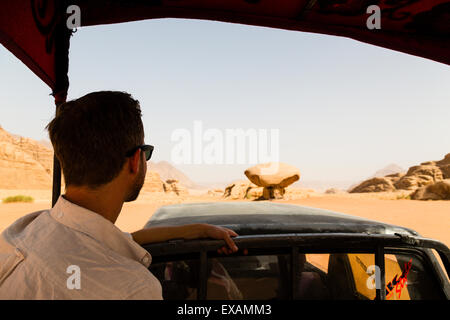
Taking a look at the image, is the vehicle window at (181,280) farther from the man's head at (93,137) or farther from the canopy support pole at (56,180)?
the canopy support pole at (56,180)

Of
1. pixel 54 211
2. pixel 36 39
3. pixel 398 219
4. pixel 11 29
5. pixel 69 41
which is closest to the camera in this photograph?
pixel 54 211

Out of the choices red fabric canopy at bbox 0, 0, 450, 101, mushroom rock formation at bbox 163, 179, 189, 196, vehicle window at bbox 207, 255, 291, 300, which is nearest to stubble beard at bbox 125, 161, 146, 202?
vehicle window at bbox 207, 255, 291, 300

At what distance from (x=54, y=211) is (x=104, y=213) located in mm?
154

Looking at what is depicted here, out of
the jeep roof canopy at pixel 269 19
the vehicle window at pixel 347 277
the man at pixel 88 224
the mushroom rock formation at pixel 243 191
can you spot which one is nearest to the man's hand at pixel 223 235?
the man at pixel 88 224

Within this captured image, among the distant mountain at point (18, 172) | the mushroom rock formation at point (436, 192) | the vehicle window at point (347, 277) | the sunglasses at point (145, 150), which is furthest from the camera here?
the distant mountain at point (18, 172)

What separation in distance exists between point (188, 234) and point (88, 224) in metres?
0.66

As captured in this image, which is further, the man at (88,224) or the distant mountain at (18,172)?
the distant mountain at (18,172)

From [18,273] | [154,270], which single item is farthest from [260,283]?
[18,273]

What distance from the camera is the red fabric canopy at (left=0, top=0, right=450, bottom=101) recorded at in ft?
7.54

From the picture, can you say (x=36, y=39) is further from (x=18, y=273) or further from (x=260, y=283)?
(x=260, y=283)

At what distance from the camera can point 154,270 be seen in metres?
1.80

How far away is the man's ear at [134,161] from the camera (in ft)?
3.78

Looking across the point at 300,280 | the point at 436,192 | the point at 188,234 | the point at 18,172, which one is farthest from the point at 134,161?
the point at 18,172

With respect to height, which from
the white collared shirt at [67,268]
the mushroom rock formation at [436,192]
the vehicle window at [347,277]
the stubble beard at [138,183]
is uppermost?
the stubble beard at [138,183]
